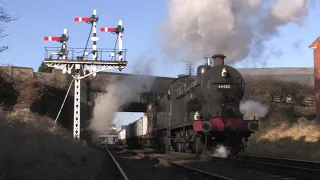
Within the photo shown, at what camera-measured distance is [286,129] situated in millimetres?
31062

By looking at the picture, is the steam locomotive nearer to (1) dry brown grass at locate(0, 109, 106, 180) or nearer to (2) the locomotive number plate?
(2) the locomotive number plate

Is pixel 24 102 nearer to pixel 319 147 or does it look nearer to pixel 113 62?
pixel 113 62

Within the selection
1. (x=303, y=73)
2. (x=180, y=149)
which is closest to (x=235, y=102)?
(x=180, y=149)

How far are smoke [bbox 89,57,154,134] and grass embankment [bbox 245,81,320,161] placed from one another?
10231mm

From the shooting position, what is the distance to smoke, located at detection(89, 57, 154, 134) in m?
33.6

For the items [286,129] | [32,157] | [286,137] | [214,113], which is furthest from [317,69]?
[32,157]

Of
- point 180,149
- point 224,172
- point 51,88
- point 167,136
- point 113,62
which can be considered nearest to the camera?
point 224,172

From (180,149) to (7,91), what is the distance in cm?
1983

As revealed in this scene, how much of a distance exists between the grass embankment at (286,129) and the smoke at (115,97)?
10.2 m

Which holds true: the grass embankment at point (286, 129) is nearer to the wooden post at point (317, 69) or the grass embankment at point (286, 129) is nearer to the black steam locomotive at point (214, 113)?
the wooden post at point (317, 69)

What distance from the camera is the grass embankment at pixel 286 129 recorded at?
74.0ft

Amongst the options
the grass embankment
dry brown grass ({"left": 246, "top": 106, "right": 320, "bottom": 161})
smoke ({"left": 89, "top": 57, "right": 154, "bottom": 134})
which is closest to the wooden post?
the grass embankment

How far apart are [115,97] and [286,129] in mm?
15040

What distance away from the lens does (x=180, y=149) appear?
2012 cm
